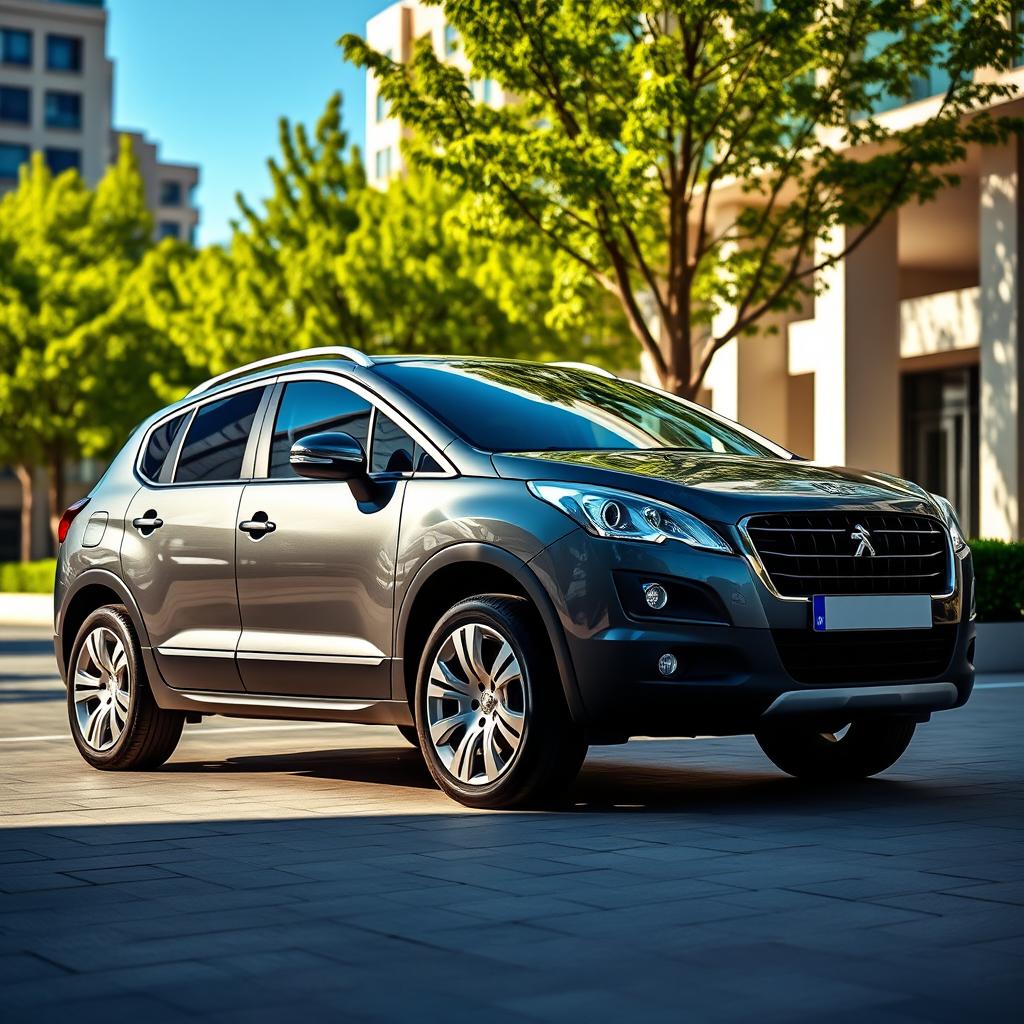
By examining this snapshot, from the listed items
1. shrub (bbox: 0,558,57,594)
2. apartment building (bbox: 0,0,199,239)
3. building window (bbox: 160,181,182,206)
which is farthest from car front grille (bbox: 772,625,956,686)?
building window (bbox: 160,181,182,206)

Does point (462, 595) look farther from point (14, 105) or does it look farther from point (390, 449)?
point (14, 105)

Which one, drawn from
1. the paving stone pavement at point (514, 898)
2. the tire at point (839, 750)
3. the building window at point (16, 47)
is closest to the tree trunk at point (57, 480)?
the paving stone pavement at point (514, 898)

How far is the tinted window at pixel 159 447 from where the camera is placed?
9.27 metres

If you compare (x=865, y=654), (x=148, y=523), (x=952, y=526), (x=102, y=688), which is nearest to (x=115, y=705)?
(x=102, y=688)

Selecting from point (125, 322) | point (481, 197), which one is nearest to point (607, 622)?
point (481, 197)

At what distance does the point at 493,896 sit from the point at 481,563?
2.10 m

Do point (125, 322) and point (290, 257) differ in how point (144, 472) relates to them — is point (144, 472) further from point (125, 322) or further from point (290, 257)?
point (125, 322)

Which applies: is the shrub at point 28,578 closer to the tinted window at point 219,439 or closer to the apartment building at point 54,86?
the tinted window at point 219,439

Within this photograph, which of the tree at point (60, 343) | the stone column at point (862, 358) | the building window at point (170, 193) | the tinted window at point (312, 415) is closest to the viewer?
the tinted window at point (312, 415)

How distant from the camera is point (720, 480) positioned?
7152 millimetres

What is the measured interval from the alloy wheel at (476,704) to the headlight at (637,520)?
587mm

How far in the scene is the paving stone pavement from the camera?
4191 millimetres

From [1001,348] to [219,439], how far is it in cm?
1934

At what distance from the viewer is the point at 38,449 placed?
4744cm
